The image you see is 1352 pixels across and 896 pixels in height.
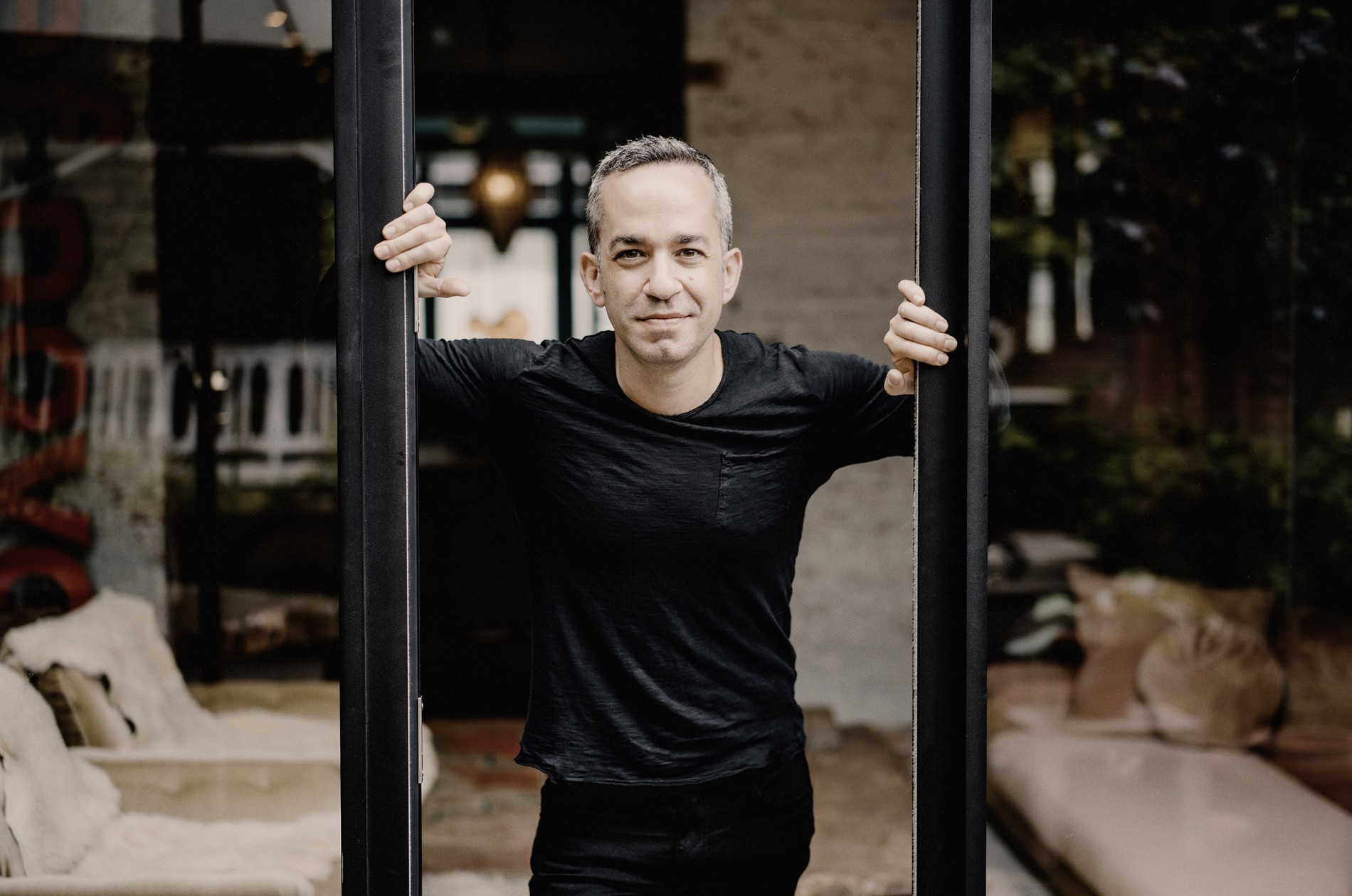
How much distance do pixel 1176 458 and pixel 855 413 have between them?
2423 mm

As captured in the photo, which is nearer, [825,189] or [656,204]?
[656,204]

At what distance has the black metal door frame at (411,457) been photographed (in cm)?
119

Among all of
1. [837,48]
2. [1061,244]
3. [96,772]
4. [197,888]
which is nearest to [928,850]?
[197,888]

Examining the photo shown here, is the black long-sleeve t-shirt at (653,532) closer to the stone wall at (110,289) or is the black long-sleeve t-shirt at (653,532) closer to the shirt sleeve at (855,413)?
the shirt sleeve at (855,413)

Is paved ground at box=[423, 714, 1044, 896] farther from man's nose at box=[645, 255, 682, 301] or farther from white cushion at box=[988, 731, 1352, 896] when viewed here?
man's nose at box=[645, 255, 682, 301]

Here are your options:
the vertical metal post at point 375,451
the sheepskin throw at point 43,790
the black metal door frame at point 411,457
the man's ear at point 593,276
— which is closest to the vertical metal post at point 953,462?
the black metal door frame at point 411,457

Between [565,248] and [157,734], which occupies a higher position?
[565,248]

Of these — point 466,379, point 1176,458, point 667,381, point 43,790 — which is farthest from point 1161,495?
point 43,790

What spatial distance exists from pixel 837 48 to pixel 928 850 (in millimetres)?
3705

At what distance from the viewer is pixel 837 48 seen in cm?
424

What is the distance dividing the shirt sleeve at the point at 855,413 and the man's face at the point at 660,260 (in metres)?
0.22

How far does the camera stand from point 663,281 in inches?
55.1

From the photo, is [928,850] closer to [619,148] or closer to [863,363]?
[863,363]

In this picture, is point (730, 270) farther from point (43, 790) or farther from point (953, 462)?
point (43, 790)
